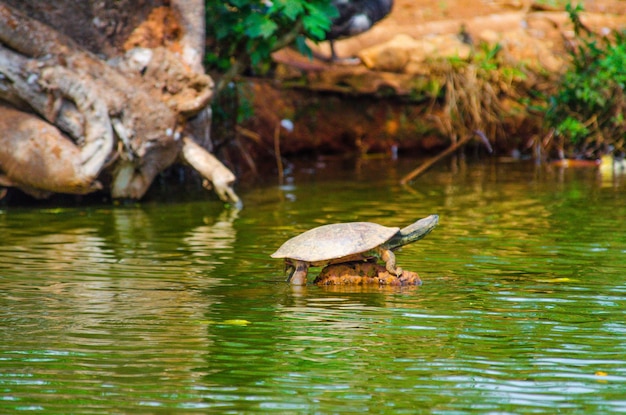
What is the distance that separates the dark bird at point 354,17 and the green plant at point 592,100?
2.92m

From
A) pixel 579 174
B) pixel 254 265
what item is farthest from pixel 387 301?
pixel 579 174

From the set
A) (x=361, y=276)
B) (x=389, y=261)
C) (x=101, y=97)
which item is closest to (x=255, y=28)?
(x=101, y=97)

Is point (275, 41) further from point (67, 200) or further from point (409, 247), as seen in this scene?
point (409, 247)

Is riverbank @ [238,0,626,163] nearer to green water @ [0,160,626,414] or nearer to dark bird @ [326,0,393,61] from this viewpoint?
dark bird @ [326,0,393,61]

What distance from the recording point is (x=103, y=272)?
7098mm

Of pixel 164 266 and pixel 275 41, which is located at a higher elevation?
pixel 275 41

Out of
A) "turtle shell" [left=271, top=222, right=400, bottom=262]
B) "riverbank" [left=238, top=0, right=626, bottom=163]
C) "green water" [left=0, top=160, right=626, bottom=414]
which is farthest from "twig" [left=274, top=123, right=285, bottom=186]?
"turtle shell" [left=271, top=222, right=400, bottom=262]

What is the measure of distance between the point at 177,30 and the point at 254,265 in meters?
4.79

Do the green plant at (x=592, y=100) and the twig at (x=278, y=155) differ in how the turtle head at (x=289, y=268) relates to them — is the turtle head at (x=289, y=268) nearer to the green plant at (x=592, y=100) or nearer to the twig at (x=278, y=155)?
the twig at (x=278, y=155)

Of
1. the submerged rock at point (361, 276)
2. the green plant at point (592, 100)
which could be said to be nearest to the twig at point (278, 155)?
the green plant at point (592, 100)

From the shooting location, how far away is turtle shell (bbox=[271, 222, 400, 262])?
625 centimetres

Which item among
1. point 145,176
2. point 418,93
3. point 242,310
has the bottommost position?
point 242,310

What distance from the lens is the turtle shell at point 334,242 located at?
625cm

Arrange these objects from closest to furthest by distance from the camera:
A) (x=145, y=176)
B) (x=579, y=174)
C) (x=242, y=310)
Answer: (x=242, y=310), (x=145, y=176), (x=579, y=174)
